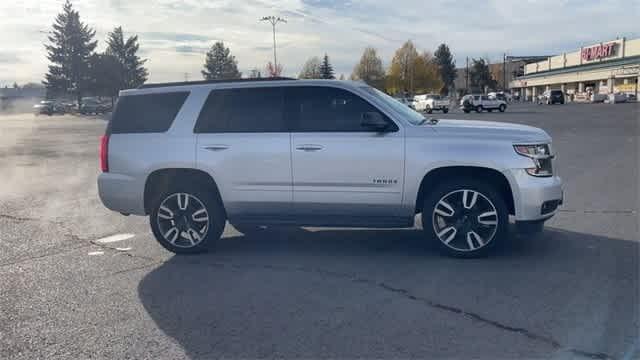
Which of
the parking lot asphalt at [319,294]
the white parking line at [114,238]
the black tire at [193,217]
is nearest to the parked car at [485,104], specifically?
the parking lot asphalt at [319,294]

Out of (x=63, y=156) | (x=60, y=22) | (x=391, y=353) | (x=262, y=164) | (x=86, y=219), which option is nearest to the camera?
(x=391, y=353)

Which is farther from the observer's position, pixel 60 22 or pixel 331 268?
pixel 60 22

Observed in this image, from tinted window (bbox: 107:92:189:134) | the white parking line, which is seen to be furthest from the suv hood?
the white parking line

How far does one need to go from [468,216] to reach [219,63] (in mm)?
93887

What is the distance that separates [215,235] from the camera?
278 inches

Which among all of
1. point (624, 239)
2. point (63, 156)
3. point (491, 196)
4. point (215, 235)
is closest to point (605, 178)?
point (624, 239)

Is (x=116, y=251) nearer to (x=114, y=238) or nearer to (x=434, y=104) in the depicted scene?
(x=114, y=238)

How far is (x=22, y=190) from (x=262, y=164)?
797 cm

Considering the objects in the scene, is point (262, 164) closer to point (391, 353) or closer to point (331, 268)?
point (331, 268)

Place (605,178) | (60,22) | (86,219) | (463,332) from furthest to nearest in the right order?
(60,22), (605,178), (86,219), (463,332)

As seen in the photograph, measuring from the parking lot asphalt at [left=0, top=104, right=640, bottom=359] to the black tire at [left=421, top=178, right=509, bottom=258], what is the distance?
0.58 ft

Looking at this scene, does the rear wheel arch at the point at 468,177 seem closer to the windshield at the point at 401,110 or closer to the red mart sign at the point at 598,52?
the windshield at the point at 401,110

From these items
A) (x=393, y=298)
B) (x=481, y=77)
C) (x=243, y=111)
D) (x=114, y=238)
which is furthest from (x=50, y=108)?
(x=481, y=77)

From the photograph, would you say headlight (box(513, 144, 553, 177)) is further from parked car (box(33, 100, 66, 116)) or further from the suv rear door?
parked car (box(33, 100, 66, 116))
